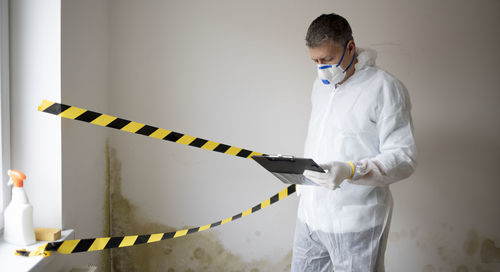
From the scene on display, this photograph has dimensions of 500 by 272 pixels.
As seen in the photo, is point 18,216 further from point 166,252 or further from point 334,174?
point 334,174

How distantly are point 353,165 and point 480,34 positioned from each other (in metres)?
1.62

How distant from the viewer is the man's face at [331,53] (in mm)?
1673


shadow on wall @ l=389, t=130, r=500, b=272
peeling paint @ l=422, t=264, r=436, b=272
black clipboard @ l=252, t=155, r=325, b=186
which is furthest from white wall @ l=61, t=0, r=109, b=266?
peeling paint @ l=422, t=264, r=436, b=272

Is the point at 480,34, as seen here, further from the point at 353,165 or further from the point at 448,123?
the point at 353,165

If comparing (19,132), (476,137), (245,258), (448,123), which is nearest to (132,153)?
(19,132)

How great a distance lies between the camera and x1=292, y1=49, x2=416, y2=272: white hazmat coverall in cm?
157

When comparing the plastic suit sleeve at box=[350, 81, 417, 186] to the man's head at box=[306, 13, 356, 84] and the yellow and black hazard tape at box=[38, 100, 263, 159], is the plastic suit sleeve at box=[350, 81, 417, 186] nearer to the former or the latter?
the man's head at box=[306, 13, 356, 84]

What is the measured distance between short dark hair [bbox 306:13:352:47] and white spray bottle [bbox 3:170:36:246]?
1298 mm

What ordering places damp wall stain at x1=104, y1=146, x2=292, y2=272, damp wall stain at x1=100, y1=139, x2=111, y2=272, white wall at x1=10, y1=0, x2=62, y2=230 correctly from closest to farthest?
white wall at x1=10, y1=0, x2=62, y2=230 → damp wall stain at x1=100, y1=139, x2=111, y2=272 → damp wall stain at x1=104, y1=146, x2=292, y2=272

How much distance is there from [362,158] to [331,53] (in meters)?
0.46

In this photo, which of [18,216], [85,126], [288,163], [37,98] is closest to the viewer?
[288,163]

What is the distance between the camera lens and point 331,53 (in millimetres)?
1685

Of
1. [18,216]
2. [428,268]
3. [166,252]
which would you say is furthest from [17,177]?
[428,268]

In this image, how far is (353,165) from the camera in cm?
153
